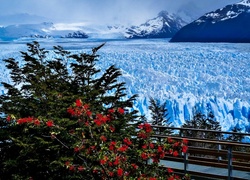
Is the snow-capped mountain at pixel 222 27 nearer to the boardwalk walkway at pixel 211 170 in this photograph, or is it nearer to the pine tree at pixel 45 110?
the boardwalk walkway at pixel 211 170

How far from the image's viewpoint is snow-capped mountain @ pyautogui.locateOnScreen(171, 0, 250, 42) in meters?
70.4

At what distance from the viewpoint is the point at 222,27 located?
7631cm

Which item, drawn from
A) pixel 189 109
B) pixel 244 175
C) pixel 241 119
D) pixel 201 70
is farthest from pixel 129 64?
pixel 244 175

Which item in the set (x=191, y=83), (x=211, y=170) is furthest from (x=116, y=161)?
(x=191, y=83)

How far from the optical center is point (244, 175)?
6418mm

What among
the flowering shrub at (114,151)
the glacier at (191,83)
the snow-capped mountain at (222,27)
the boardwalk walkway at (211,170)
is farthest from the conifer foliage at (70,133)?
the snow-capped mountain at (222,27)

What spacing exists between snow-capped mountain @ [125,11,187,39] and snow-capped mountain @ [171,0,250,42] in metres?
65.6

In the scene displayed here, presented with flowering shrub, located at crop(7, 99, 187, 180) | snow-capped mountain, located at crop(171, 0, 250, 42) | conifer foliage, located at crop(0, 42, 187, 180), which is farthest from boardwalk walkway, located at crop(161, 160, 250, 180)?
snow-capped mountain, located at crop(171, 0, 250, 42)

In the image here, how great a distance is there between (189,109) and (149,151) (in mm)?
23393

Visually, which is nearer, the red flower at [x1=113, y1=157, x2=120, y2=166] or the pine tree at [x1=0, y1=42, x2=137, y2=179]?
the red flower at [x1=113, y1=157, x2=120, y2=166]

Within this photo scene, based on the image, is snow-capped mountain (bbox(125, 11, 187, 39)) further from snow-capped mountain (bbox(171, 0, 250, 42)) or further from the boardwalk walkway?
the boardwalk walkway

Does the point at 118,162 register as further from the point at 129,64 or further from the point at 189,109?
the point at 129,64

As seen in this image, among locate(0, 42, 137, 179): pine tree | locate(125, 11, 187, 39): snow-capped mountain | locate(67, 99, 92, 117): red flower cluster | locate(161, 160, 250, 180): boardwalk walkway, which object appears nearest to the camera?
locate(67, 99, 92, 117): red flower cluster

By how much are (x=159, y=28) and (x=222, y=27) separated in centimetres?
9225
